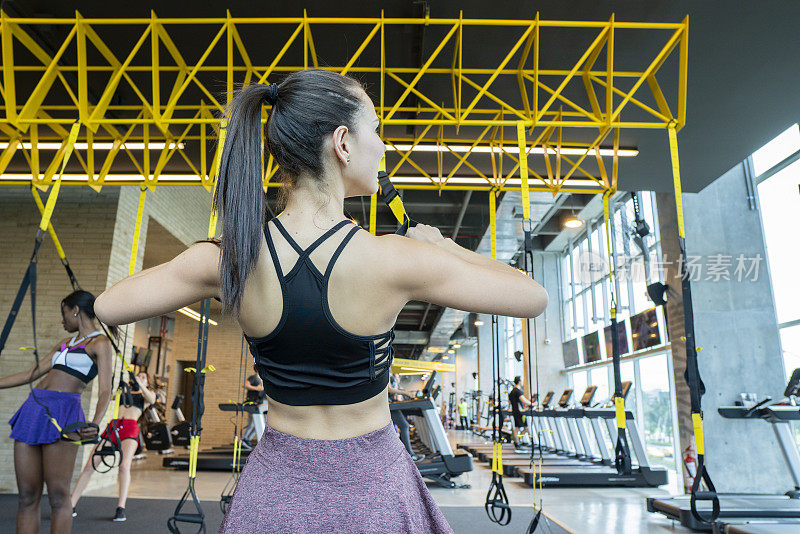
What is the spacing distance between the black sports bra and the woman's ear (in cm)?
12

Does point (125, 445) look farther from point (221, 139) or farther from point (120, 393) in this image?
point (221, 139)

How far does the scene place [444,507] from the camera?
630 centimetres

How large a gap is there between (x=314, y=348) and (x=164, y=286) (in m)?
0.25

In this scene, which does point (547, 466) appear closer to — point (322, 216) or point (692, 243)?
point (692, 243)

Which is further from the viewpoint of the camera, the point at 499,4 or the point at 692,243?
the point at 692,243

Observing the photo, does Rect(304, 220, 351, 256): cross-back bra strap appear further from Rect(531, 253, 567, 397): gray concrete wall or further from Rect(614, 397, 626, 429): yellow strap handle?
Rect(531, 253, 567, 397): gray concrete wall

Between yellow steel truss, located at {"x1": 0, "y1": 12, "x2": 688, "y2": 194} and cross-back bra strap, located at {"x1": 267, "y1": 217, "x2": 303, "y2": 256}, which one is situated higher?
yellow steel truss, located at {"x1": 0, "y1": 12, "x2": 688, "y2": 194}

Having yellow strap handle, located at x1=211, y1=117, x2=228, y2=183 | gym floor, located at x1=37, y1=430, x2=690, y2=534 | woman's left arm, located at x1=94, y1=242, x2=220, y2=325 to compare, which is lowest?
gym floor, located at x1=37, y1=430, x2=690, y2=534

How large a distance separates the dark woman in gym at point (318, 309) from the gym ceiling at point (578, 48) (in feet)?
13.8

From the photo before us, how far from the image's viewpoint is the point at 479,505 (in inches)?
256

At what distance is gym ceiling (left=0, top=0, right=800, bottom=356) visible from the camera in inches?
190

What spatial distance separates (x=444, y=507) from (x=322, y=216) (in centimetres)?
606

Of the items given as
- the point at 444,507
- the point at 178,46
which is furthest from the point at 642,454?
the point at 178,46

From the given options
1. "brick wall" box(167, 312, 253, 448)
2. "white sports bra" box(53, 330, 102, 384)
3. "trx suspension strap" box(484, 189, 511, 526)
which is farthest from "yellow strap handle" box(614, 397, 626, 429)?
"brick wall" box(167, 312, 253, 448)
